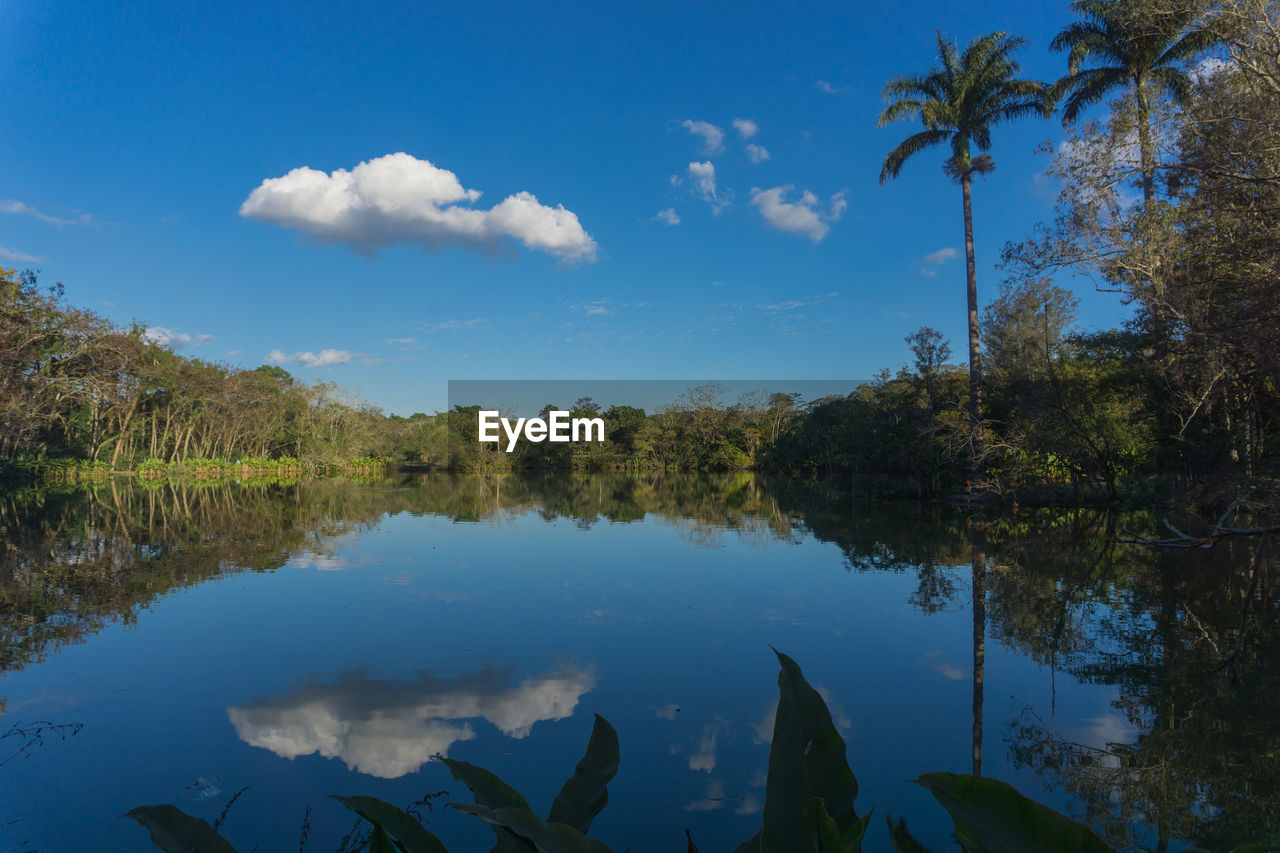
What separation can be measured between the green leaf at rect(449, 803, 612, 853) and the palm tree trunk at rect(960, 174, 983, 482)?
1746cm

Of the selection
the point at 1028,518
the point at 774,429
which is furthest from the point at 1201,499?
the point at 774,429

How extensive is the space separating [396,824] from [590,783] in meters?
0.48

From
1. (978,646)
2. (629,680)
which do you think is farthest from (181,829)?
(978,646)

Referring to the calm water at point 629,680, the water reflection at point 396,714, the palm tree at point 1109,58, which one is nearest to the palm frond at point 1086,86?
the palm tree at point 1109,58

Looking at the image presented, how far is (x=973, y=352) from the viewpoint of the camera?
1772 cm

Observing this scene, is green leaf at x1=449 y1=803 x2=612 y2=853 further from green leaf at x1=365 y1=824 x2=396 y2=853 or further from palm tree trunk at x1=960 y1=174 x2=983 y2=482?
palm tree trunk at x1=960 y1=174 x2=983 y2=482

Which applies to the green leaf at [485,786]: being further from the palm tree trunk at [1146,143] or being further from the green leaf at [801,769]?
the palm tree trunk at [1146,143]

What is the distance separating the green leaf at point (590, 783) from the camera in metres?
1.59

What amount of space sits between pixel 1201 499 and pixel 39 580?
18838 millimetres

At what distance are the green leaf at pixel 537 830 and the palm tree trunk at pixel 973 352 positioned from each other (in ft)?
57.3

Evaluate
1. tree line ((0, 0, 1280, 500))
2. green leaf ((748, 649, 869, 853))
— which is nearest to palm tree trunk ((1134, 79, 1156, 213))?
tree line ((0, 0, 1280, 500))

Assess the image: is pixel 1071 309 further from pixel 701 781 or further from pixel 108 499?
pixel 108 499

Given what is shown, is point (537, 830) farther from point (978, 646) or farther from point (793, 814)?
point (978, 646)

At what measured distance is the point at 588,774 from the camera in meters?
1.66
